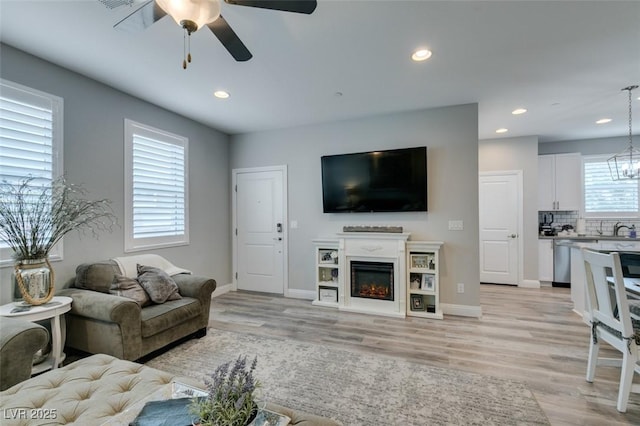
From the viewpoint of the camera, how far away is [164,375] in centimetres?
157

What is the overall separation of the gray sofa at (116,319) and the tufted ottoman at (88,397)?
697 millimetres

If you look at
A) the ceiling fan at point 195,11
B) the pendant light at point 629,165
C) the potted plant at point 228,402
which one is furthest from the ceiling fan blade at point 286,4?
the pendant light at point 629,165

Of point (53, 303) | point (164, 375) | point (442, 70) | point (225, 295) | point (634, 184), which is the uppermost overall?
point (442, 70)

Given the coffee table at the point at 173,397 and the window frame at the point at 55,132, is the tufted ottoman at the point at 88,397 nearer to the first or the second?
the coffee table at the point at 173,397

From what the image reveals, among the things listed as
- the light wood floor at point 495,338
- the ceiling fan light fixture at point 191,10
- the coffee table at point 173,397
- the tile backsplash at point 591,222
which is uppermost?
the ceiling fan light fixture at point 191,10

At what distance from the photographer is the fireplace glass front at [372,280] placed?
3863mm

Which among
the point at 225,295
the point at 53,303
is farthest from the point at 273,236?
the point at 53,303

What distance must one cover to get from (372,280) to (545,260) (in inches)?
147

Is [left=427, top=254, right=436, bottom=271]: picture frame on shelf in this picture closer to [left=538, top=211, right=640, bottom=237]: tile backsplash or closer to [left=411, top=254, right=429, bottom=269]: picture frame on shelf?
[left=411, top=254, right=429, bottom=269]: picture frame on shelf

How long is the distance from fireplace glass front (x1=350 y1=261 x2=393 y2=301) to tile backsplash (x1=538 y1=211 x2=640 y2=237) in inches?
166

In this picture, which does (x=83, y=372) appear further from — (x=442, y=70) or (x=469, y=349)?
(x=442, y=70)

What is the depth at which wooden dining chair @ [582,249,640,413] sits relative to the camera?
1.90m

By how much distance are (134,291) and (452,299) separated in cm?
383

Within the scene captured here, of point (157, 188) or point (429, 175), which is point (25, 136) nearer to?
point (157, 188)
